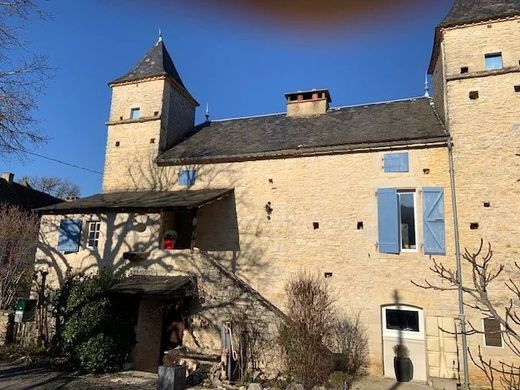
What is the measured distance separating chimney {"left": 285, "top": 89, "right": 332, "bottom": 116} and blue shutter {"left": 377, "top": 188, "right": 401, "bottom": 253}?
17.4 ft

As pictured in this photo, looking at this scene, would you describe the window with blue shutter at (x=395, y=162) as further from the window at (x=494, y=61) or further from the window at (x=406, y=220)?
the window at (x=494, y=61)

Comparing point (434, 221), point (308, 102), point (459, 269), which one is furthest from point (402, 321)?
point (308, 102)

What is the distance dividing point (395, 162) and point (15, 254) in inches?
676

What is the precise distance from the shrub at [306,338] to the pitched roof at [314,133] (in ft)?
15.9

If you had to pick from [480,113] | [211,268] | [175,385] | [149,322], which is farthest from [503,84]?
[149,322]

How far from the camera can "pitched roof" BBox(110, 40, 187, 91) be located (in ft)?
53.9

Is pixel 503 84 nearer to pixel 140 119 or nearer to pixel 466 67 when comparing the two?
pixel 466 67

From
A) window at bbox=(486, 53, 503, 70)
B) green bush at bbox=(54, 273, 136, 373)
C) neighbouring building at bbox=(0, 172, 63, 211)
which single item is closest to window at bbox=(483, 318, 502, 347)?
window at bbox=(486, 53, 503, 70)

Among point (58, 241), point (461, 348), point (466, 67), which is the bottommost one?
point (461, 348)

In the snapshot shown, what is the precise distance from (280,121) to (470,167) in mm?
7345

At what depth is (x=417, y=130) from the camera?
12.1 metres

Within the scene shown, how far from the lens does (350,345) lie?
1100 centimetres

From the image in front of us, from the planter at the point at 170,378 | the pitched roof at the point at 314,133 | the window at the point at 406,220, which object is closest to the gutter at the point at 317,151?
the pitched roof at the point at 314,133

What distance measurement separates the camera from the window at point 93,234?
1320 centimetres
